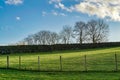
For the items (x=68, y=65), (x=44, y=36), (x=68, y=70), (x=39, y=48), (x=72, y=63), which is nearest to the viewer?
(x=68, y=70)

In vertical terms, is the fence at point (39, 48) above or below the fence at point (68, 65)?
above

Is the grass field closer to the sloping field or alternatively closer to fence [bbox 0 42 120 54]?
the sloping field

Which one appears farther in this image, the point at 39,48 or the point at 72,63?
the point at 39,48

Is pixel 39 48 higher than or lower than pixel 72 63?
higher

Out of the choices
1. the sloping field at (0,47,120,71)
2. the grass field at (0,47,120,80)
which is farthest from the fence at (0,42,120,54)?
the grass field at (0,47,120,80)

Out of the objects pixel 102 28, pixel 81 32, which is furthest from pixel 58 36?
pixel 102 28

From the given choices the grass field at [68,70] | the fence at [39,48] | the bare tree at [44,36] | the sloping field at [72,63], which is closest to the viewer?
the grass field at [68,70]

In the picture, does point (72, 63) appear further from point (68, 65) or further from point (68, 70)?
point (68, 70)

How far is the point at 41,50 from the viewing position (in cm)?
9756

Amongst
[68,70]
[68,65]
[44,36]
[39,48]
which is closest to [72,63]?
[68,65]

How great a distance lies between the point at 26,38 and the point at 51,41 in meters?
12.2

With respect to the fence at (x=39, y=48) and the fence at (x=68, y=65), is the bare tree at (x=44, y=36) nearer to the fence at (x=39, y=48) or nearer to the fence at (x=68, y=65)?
the fence at (x=39, y=48)

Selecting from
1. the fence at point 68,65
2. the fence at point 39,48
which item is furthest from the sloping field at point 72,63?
the fence at point 39,48

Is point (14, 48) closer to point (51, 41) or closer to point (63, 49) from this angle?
point (63, 49)
